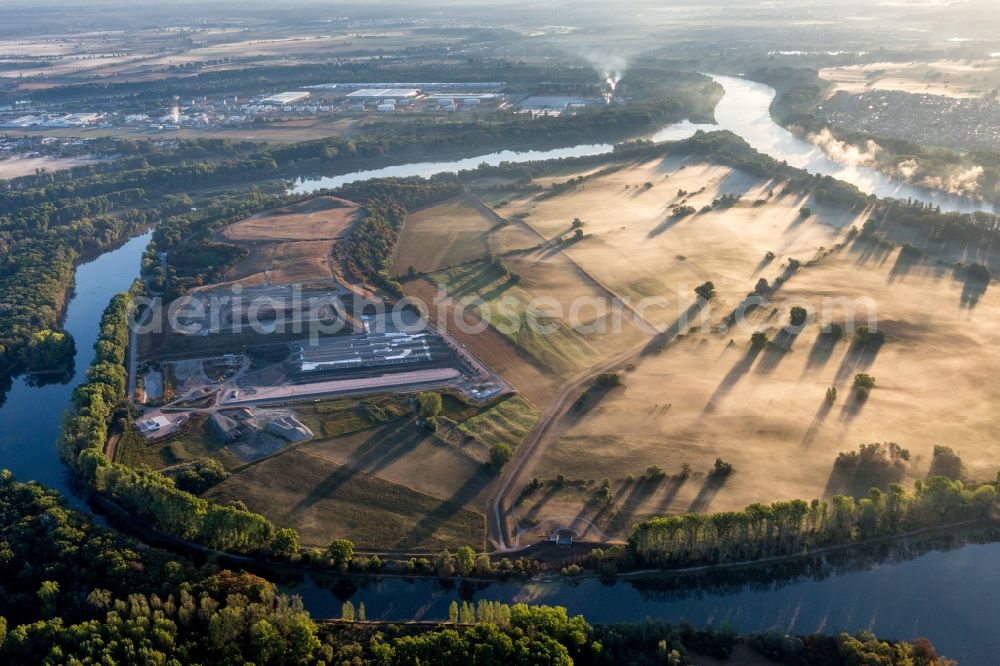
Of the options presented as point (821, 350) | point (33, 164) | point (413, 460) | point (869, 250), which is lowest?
point (413, 460)

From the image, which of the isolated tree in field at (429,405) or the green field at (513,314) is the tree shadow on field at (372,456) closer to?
the isolated tree in field at (429,405)

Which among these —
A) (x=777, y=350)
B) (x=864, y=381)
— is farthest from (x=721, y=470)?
(x=777, y=350)

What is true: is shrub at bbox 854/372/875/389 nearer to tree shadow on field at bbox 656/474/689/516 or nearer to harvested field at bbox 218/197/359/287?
tree shadow on field at bbox 656/474/689/516

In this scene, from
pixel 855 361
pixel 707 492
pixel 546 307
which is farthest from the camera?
pixel 546 307

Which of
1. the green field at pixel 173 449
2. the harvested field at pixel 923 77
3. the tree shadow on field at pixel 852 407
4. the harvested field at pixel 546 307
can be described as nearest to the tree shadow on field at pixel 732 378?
the tree shadow on field at pixel 852 407

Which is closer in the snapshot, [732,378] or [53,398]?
[732,378]

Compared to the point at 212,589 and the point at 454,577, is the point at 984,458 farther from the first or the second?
the point at 212,589

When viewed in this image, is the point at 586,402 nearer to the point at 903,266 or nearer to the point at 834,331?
the point at 834,331
